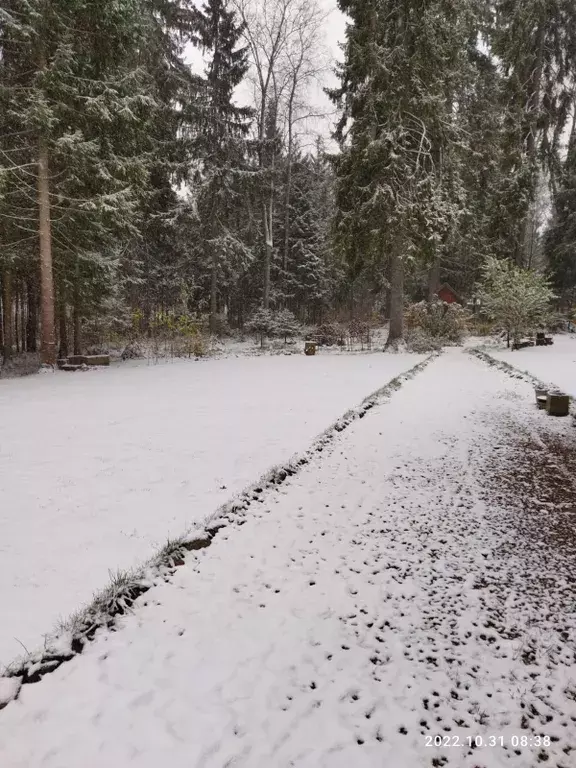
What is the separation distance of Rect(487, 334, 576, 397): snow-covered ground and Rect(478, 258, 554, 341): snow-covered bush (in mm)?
1069

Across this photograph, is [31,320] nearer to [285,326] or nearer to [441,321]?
[285,326]

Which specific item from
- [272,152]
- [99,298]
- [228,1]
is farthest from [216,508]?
[228,1]

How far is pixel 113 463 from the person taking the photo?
4820 mm

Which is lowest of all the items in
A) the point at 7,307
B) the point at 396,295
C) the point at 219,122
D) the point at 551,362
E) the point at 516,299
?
the point at 551,362

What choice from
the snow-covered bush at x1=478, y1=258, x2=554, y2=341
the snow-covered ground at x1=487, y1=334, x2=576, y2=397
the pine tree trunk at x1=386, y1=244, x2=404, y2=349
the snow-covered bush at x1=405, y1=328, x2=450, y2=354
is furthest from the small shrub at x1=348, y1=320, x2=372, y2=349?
the snow-covered ground at x1=487, y1=334, x2=576, y2=397

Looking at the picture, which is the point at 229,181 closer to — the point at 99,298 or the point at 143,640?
the point at 99,298

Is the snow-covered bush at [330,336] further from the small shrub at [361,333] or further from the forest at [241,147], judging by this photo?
the forest at [241,147]

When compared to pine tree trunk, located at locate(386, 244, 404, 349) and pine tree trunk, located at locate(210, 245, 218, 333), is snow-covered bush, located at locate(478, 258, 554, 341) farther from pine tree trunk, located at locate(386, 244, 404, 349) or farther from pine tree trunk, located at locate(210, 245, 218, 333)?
pine tree trunk, located at locate(210, 245, 218, 333)

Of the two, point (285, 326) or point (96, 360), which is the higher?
point (285, 326)

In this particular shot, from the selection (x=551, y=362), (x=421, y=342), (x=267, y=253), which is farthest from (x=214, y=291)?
(x=551, y=362)

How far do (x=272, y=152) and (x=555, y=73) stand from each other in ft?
45.4

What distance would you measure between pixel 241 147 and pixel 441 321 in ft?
42.9

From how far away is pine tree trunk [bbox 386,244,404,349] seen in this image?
1733 cm

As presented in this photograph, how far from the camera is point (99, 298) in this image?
1434 cm
